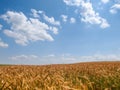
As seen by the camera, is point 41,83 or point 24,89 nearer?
point 24,89

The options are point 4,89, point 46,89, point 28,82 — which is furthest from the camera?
point 28,82

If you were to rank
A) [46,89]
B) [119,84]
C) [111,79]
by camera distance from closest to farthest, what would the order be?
[46,89] → [119,84] → [111,79]

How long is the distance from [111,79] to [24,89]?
373cm

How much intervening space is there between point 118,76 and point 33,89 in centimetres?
405

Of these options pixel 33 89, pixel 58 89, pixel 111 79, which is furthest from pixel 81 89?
pixel 111 79

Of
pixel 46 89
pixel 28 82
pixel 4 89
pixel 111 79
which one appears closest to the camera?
pixel 46 89

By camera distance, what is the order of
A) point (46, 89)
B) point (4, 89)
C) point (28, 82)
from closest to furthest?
1. point (46, 89)
2. point (4, 89)
3. point (28, 82)

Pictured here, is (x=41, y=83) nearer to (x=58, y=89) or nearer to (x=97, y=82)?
(x=58, y=89)

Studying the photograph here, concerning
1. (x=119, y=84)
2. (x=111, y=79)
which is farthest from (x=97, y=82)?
(x=119, y=84)

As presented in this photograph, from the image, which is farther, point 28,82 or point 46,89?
point 28,82

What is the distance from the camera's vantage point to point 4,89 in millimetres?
6777

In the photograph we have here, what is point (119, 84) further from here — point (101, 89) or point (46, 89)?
point (46, 89)

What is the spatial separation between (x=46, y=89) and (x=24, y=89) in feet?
1.78

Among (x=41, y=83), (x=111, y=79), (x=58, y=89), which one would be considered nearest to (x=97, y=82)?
(x=111, y=79)
